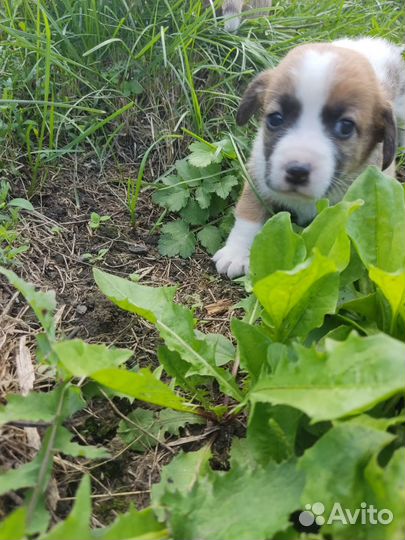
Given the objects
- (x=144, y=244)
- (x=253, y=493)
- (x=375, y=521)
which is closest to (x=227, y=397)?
(x=253, y=493)

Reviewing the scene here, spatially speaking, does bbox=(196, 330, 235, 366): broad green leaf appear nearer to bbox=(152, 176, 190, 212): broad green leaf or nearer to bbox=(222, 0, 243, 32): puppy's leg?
bbox=(152, 176, 190, 212): broad green leaf

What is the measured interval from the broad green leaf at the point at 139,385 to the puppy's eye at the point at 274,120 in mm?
1423

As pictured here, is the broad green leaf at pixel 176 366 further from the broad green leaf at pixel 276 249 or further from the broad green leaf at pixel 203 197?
the broad green leaf at pixel 203 197

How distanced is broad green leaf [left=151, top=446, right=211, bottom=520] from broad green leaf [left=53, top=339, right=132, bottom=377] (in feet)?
1.03

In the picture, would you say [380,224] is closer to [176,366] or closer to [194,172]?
[176,366]

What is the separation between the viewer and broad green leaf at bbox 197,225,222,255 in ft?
8.59

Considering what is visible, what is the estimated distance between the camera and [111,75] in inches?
119

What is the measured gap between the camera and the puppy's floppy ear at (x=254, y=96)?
107 inches

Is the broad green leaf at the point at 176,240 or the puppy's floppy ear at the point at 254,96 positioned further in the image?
the puppy's floppy ear at the point at 254,96

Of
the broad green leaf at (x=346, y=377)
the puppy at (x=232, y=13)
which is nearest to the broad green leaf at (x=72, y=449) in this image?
the broad green leaf at (x=346, y=377)

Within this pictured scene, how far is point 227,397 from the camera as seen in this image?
68.3 inches

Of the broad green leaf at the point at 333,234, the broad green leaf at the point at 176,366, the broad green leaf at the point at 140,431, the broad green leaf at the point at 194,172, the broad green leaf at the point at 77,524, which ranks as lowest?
the broad green leaf at the point at 140,431

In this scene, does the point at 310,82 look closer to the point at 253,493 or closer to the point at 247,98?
the point at 247,98

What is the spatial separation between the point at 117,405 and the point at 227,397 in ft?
1.04
